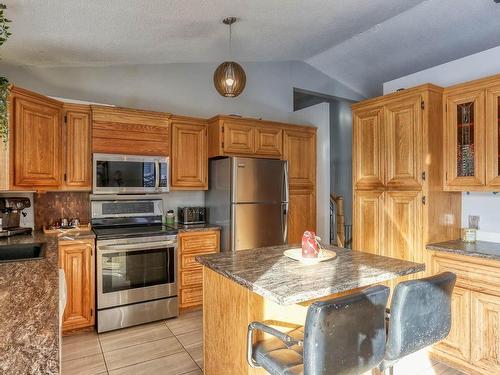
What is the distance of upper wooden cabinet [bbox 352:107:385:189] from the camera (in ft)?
10.4

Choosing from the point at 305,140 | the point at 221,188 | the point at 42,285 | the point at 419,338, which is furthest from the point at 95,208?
the point at 419,338

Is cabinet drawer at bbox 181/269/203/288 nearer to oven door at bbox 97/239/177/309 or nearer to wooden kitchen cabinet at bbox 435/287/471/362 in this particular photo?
oven door at bbox 97/239/177/309

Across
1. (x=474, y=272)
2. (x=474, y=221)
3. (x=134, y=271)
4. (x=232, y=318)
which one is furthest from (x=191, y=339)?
(x=474, y=221)

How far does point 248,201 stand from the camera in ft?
12.4

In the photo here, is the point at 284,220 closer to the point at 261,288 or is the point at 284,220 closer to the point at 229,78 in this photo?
the point at 229,78

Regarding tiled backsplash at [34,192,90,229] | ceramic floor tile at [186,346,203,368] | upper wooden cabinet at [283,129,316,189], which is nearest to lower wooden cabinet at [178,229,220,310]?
ceramic floor tile at [186,346,203,368]

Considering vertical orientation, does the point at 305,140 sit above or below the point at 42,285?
above

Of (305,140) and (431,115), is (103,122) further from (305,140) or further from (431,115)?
(431,115)

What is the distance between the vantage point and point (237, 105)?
183 inches

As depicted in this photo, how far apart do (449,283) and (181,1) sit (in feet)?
8.17

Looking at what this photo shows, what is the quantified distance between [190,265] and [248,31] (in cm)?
251

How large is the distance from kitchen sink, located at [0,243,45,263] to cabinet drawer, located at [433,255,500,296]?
3.13m

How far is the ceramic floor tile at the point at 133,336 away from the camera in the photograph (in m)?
2.91

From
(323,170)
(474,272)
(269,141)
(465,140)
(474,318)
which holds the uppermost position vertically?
(269,141)
